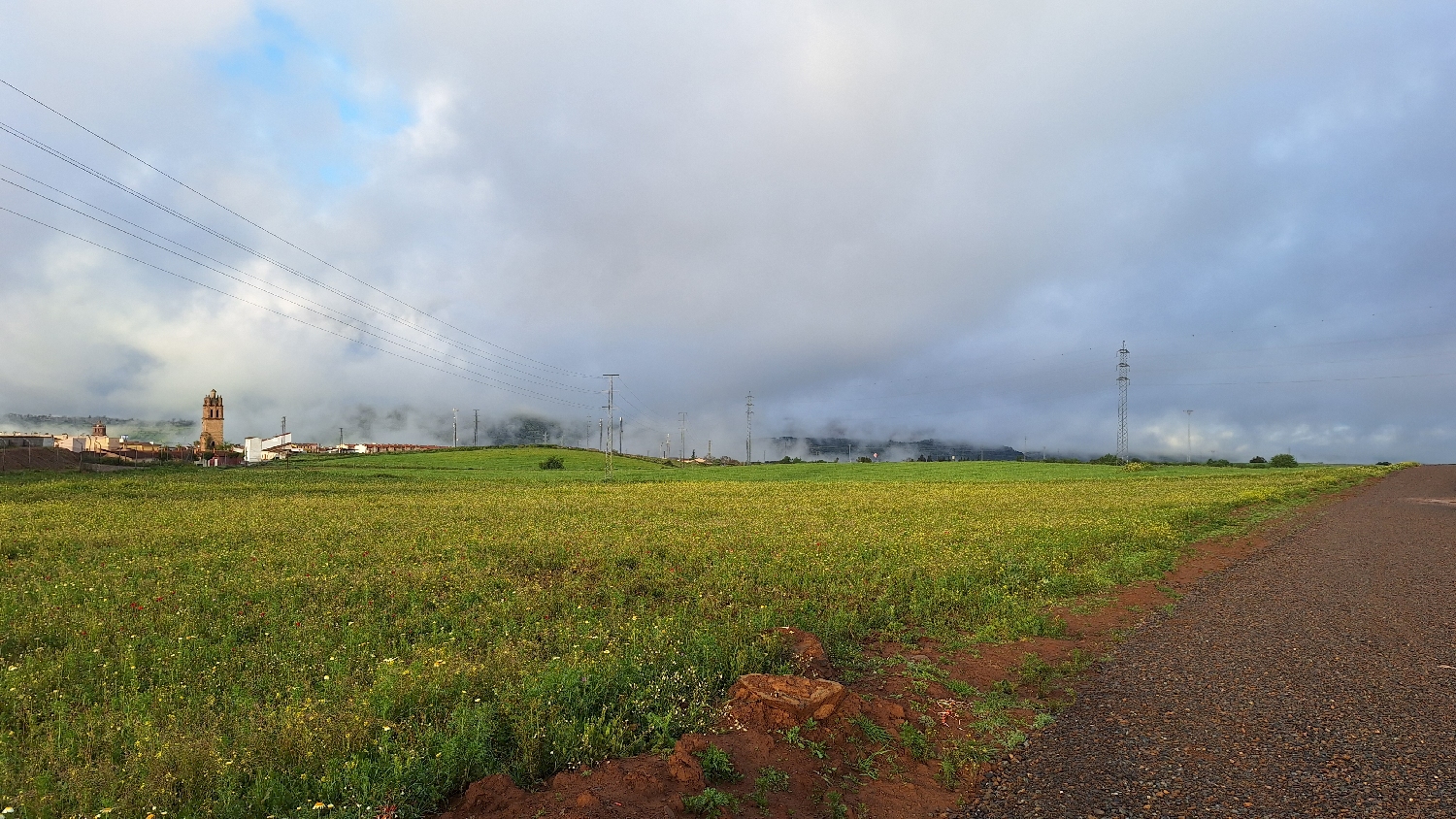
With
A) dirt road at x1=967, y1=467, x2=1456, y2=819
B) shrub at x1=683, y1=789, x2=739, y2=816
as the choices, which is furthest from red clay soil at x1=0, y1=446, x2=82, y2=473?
dirt road at x1=967, y1=467, x2=1456, y2=819

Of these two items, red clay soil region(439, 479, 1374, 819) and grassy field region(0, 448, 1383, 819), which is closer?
red clay soil region(439, 479, 1374, 819)

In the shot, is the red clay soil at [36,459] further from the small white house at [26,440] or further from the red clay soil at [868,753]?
the red clay soil at [868,753]

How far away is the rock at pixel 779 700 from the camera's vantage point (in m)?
7.02

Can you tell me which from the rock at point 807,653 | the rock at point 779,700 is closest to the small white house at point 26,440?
the rock at point 807,653

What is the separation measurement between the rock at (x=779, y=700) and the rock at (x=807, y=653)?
844 millimetres

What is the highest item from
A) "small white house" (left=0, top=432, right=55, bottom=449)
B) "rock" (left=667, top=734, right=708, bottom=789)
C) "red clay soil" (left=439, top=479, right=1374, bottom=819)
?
"small white house" (left=0, top=432, right=55, bottom=449)

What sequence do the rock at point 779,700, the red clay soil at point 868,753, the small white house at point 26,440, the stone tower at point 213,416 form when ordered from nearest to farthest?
the red clay soil at point 868,753, the rock at point 779,700, the small white house at point 26,440, the stone tower at point 213,416

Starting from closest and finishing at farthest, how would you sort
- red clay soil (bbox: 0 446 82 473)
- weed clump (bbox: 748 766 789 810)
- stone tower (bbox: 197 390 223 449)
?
weed clump (bbox: 748 766 789 810) < red clay soil (bbox: 0 446 82 473) < stone tower (bbox: 197 390 223 449)

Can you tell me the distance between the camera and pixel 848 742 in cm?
686

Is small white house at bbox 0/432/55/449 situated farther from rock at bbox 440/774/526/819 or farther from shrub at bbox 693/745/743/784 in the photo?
shrub at bbox 693/745/743/784

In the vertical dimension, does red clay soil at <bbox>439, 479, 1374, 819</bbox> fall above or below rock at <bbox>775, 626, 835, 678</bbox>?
below

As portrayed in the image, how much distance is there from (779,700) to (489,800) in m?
2.93

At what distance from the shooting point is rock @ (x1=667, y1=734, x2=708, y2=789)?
18.9 ft

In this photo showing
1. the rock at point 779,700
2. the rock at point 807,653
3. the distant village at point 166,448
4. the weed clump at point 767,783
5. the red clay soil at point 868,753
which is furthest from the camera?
the distant village at point 166,448
